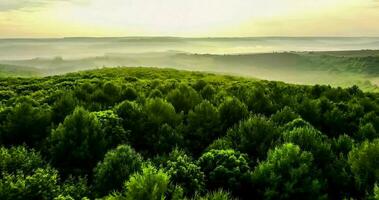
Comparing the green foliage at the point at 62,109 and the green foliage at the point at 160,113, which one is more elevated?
the green foliage at the point at 160,113

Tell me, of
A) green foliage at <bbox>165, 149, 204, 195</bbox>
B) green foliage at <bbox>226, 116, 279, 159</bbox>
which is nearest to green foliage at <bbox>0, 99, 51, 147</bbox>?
green foliage at <bbox>165, 149, 204, 195</bbox>

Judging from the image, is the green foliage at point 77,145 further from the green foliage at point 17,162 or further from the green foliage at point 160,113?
the green foliage at point 160,113

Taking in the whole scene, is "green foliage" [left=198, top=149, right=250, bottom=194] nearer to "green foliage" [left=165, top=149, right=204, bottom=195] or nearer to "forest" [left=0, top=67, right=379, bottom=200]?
"forest" [left=0, top=67, right=379, bottom=200]

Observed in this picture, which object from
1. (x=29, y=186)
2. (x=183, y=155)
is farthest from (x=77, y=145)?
(x=29, y=186)

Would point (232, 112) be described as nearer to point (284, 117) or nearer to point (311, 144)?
point (284, 117)

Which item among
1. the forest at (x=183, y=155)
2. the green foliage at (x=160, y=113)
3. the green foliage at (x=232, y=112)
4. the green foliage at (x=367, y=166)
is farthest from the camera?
the green foliage at (x=232, y=112)

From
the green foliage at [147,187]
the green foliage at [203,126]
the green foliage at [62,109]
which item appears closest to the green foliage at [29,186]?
the green foliage at [147,187]
